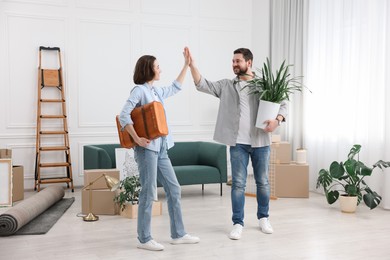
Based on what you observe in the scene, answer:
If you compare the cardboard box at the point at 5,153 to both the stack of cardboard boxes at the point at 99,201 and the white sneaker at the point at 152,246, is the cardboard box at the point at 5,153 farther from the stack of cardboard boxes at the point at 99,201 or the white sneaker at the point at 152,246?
the white sneaker at the point at 152,246

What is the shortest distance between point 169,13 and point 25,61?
225 centimetres

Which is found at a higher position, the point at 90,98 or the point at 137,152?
the point at 90,98

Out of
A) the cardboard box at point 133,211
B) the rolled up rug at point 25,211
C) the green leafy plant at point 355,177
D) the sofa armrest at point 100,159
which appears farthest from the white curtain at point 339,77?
the rolled up rug at point 25,211

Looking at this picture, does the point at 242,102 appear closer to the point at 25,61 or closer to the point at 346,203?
the point at 346,203

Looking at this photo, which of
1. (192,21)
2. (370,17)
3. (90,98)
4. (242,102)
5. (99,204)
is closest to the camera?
(242,102)

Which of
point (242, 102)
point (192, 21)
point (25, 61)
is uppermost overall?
point (192, 21)

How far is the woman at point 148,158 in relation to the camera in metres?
3.65

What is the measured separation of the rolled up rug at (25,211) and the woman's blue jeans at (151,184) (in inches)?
48.6

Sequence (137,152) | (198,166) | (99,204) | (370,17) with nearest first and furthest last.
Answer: (137,152) < (99,204) < (370,17) < (198,166)

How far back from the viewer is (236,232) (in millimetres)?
4230

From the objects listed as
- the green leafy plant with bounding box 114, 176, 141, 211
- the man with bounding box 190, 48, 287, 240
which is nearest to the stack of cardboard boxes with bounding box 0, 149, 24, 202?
the green leafy plant with bounding box 114, 176, 141, 211

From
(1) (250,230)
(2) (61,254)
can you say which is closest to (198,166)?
(1) (250,230)

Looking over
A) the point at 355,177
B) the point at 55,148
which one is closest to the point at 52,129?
the point at 55,148

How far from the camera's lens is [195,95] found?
795cm
